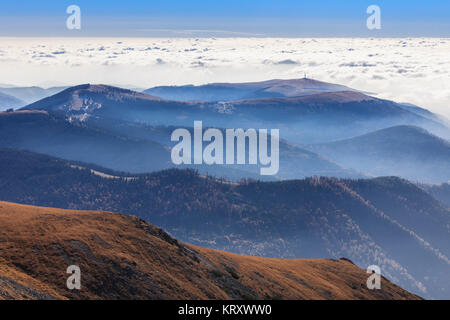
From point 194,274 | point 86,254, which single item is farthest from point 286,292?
point 86,254

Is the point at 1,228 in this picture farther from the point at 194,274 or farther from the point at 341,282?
the point at 341,282

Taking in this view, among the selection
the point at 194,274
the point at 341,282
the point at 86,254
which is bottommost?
the point at 341,282

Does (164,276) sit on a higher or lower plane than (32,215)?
lower
